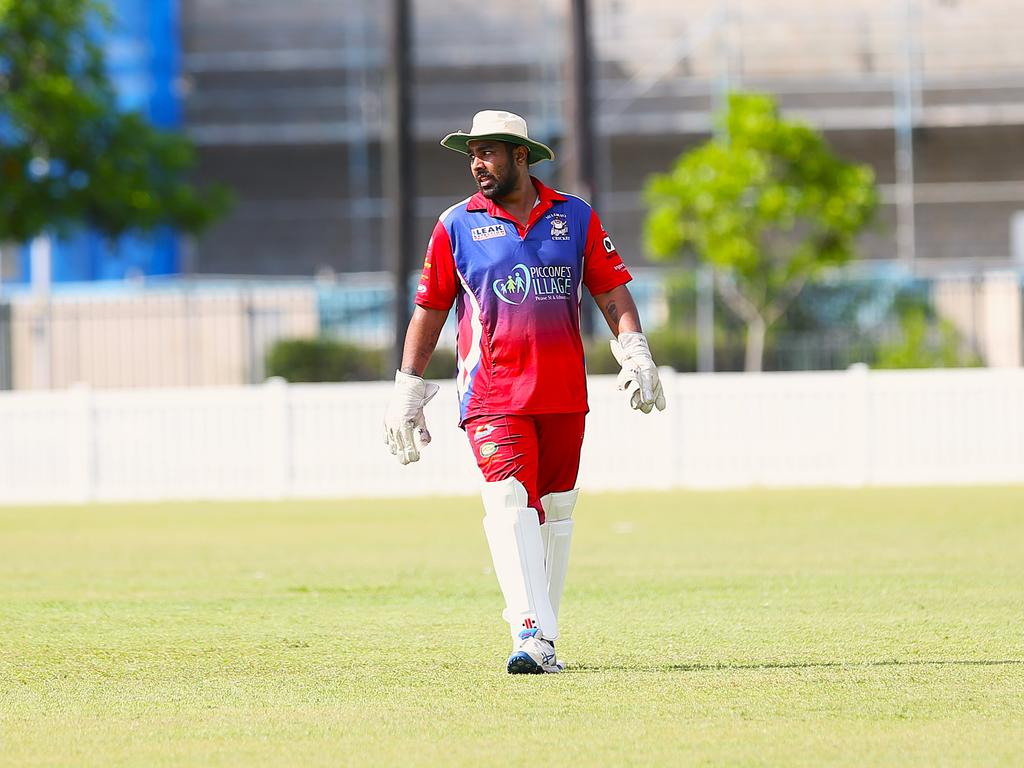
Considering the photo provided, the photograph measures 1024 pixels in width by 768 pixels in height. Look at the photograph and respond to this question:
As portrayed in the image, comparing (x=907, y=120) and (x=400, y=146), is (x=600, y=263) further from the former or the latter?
(x=907, y=120)

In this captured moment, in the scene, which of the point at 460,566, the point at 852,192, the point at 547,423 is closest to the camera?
the point at 547,423

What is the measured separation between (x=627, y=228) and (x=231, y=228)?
7.80 meters

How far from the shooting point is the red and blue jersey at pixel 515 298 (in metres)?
6.96

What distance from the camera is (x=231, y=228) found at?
3909cm

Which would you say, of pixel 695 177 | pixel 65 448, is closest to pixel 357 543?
pixel 65 448

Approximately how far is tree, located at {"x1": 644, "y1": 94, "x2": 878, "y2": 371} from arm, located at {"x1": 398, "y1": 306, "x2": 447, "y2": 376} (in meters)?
21.2

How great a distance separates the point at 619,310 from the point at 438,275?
68 cm

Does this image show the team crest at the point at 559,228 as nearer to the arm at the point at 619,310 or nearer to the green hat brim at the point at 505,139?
the green hat brim at the point at 505,139

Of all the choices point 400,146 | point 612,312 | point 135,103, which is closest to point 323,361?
point 400,146

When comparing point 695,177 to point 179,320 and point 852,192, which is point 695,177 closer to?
point 852,192

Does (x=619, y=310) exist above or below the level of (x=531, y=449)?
above

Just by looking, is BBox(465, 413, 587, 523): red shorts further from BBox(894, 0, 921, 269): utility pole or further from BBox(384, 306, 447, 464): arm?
BBox(894, 0, 921, 269): utility pole

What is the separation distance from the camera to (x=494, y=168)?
7000 mm

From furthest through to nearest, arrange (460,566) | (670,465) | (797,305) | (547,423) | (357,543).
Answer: (797,305), (670,465), (357,543), (460,566), (547,423)
